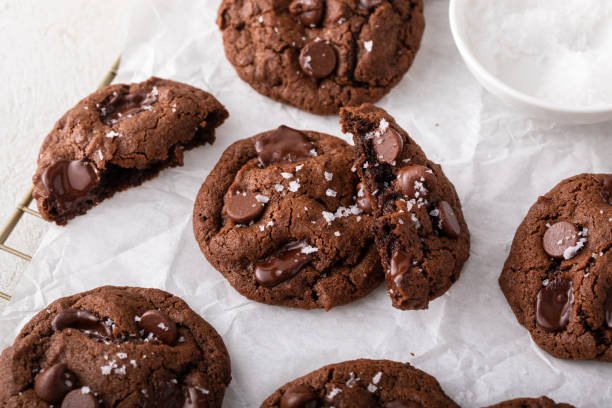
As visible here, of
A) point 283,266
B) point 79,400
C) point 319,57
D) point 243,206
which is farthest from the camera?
point 319,57

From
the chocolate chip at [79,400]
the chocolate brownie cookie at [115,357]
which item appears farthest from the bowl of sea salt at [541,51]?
the chocolate chip at [79,400]

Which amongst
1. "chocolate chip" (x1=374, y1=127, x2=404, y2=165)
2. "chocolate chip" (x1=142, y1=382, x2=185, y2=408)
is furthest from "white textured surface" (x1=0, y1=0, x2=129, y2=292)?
"chocolate chip" (x1=374, y1=127, x2=404, y2=165)

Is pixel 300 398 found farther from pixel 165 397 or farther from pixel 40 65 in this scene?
pixel 40 65

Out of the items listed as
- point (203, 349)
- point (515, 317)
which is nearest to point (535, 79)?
point (515, 317)

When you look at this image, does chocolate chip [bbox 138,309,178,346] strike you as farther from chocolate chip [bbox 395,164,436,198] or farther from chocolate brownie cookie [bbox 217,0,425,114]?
chocolate brownie cookie [bbox 217,0,425,114]

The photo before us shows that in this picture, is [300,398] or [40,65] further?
[40,65]

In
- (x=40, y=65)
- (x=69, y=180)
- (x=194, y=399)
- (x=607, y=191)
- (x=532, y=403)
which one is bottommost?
(x=532, y=403)

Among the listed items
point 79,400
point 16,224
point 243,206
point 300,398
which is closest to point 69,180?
point 16,224

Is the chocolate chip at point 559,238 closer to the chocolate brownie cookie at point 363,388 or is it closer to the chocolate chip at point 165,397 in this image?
the chocolate brownie cookie at point 363,388
